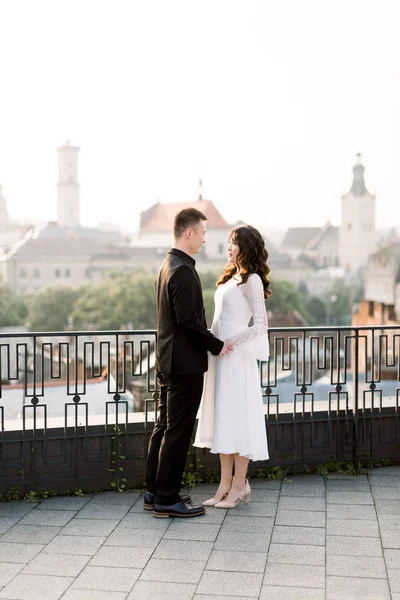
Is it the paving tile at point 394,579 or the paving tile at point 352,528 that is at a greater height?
the paving tile at point 352,528

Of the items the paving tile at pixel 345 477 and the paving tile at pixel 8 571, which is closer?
the paving tile at pixel 8 571

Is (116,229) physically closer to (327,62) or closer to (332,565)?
(327,62)

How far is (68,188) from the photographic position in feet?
315

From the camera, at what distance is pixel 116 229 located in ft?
300

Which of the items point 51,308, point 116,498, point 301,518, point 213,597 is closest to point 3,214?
point 51,308

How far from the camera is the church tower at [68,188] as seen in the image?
313ft

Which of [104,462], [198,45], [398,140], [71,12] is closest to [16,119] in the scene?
[71,12]

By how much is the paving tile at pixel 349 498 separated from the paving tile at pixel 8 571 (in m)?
1.65

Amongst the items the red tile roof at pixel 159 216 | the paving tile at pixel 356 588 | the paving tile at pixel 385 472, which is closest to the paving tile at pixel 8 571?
the paving tile at pixel 356 588

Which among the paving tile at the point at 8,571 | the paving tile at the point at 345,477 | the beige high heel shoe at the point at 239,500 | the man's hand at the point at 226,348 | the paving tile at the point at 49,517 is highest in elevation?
the man's hand at the point at 226,348

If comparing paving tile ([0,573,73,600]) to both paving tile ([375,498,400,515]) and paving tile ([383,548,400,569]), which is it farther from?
paving tile ([375,498,400,515])

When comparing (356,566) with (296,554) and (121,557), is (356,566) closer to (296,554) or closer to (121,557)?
(296,554)

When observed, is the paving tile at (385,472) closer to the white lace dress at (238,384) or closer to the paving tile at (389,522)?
the paving tile at (389,522)

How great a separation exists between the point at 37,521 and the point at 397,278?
64.1 metres
